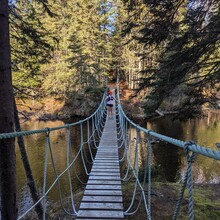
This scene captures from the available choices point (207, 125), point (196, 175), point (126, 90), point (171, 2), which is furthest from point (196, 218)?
point (126, 90)

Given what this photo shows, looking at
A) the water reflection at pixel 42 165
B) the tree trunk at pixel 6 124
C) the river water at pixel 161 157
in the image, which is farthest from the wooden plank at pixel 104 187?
the river water at pixel 161 157

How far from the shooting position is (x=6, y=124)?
226 centimetres

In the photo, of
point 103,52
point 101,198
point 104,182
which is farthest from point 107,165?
point 103,52

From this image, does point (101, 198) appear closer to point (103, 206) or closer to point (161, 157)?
point (103, 206)

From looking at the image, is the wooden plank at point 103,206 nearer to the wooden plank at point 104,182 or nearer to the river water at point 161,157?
the wooden plank at point 104,182

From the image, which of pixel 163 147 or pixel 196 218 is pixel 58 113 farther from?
pixel 196 218

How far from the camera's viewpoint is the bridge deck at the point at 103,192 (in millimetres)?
2453

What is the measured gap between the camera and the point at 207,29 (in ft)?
13.4

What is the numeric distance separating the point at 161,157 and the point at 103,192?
7621mm

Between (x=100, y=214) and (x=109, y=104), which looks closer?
(x=100, y=214)

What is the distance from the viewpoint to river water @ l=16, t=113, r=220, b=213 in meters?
7.79

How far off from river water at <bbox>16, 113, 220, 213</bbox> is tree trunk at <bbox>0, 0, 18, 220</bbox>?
148 inches

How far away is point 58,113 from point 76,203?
58.4 feet

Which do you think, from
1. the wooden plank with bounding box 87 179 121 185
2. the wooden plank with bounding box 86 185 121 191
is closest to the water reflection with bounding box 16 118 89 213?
the wooden plank with bounding box 87 179 121 185
